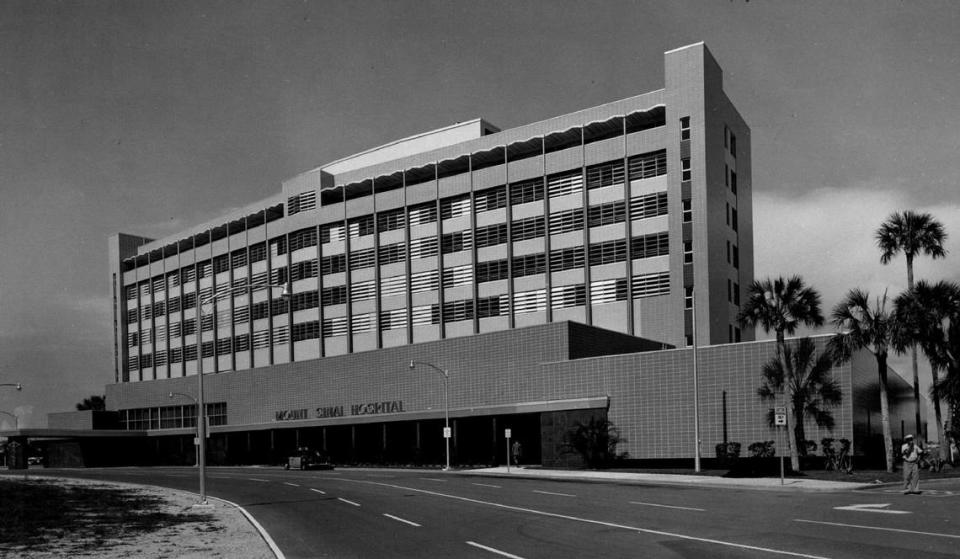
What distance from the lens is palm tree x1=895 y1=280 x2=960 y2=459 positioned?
47.7 meters

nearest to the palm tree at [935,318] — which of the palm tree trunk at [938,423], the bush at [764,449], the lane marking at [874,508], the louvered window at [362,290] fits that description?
the palm tree trunk at [938,423]

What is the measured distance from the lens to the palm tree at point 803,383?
1821 inches

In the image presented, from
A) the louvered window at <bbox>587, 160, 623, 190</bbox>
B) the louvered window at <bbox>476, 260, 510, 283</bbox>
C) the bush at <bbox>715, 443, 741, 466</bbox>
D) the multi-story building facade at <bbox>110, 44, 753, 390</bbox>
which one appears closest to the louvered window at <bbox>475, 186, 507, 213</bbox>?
the multi-story building facade at <bbox>110, 44, 753, 390</bbox>

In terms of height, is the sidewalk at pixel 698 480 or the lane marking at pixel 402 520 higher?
the lane marking at pixel 402 520

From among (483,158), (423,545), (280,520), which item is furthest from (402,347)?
(423,545)

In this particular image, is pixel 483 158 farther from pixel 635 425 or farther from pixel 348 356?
pixel 635 425

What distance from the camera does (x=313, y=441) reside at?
78.5m

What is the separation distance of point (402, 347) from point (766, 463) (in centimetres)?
3578

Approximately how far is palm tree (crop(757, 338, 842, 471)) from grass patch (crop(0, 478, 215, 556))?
30043mm

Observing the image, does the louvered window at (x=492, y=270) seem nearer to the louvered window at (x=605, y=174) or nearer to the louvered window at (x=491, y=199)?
the louvered window at (x=491, y=199)

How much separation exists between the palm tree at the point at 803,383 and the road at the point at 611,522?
10.2m

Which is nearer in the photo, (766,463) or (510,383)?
(766,463)

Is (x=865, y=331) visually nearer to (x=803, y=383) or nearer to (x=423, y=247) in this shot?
(x=803, y=383)

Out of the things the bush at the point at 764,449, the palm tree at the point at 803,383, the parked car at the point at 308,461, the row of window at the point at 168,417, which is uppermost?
the palm tree at the point at 803,383
